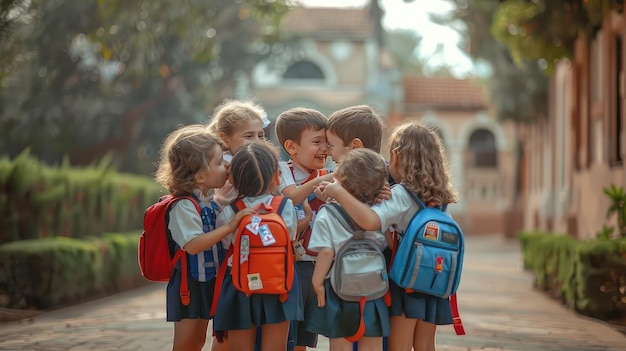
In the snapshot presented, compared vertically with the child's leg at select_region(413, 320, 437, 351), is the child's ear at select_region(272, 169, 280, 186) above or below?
above

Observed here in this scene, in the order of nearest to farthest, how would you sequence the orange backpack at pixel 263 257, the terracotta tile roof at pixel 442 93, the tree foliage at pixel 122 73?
the orange backpack at pixel 263 257 → the tree foliage at pixel 122 73 → the terracotta tile roof at pixel 442 93

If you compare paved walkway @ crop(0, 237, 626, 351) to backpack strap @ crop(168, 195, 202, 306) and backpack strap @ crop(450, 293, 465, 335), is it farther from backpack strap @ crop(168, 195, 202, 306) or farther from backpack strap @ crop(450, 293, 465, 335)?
backpack strap @ crop(168, 195, 202, 306)

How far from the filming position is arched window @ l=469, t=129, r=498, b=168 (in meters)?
41.6

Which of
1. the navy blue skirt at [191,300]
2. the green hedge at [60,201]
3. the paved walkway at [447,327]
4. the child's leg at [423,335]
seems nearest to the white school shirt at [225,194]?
the navy blue skirt at [191,300]

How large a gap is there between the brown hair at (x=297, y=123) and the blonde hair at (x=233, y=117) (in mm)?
180

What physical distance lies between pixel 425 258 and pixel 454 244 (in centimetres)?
21

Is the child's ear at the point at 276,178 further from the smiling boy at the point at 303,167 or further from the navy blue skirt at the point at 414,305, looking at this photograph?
the navy blue skirt at the point at 414,305

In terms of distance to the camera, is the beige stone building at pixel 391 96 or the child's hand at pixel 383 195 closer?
the child's hand at pixel 383 195

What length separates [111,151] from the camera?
24.4 meters

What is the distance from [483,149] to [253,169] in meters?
37.4

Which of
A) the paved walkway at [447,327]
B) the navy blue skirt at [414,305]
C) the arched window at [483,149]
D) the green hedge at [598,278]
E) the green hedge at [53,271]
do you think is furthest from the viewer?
the arched window at [483,149]

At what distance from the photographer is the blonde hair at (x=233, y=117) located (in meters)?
5.55

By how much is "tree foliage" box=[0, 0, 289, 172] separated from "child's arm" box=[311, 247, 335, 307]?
8759mm

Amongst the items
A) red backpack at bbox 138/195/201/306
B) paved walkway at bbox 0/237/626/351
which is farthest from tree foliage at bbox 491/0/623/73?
red backpack at bbox 138/195/201/306
